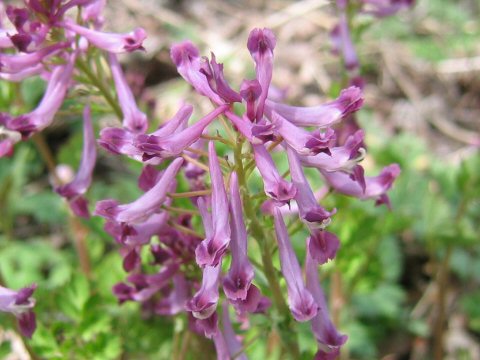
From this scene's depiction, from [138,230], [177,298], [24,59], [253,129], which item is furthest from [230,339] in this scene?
[24,59]

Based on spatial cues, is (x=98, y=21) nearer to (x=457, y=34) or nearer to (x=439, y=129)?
(x=439, y=129)

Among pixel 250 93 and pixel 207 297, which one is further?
pixel 207 297

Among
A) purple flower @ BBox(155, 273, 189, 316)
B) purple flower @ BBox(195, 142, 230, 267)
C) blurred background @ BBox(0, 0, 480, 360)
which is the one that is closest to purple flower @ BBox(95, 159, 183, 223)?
purple flower @ BBox(195, 142, 230, 267)

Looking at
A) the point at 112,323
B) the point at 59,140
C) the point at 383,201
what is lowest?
the point at 59,140

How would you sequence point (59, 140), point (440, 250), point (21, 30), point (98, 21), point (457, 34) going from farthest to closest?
point (457, 34), point (59, 140), point (440, 250), point (98, 21), point (21, 30)

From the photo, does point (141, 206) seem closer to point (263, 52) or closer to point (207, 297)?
point (207, 297)

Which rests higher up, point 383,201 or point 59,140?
point 383,201

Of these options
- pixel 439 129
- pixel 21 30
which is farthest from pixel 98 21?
pixel 439 129
